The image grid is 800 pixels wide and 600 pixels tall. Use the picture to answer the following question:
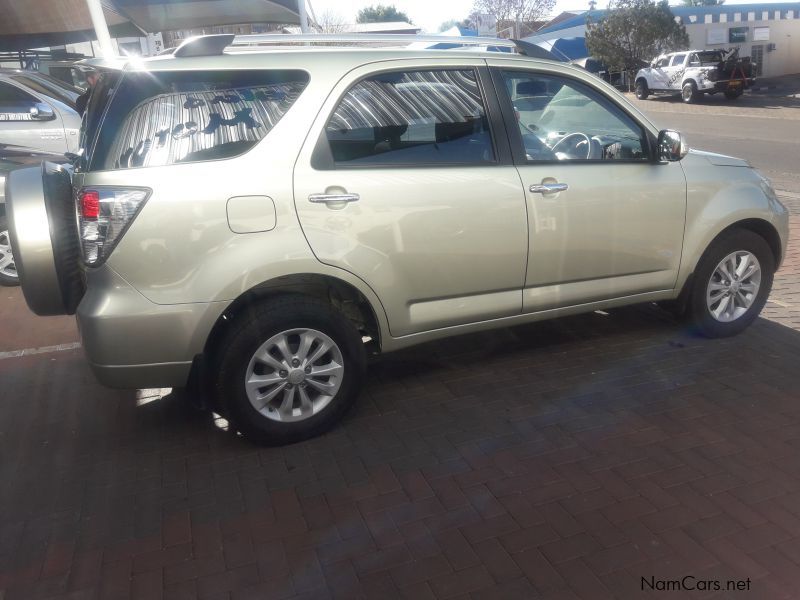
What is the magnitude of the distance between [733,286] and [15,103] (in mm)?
7820

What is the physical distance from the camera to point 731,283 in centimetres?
499

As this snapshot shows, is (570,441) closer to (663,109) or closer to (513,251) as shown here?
(513,251)

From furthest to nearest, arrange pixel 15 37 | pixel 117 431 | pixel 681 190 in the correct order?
1. pixel 15 37
2. pixel 681 190
3. pixel 117 431

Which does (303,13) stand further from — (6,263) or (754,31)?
(754,31)

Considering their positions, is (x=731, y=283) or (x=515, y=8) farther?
(x=515, y=8)

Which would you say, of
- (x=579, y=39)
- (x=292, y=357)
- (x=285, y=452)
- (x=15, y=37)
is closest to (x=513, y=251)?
(x=292, y=357)

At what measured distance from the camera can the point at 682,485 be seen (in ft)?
11.2

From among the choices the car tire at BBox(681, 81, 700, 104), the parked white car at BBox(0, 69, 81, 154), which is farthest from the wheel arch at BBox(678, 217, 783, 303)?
the car tire at BBox(681, 81, 700, 104)

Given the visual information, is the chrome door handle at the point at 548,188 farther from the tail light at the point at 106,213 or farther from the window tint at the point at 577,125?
the tail light at the point at 106,213

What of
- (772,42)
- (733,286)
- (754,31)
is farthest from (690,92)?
(733,286)

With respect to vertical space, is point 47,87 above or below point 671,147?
above

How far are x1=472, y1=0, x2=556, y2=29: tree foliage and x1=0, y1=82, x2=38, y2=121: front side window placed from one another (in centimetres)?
4398

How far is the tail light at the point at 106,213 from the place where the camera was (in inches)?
135

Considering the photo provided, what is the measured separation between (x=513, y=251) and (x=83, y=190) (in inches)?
85.9
